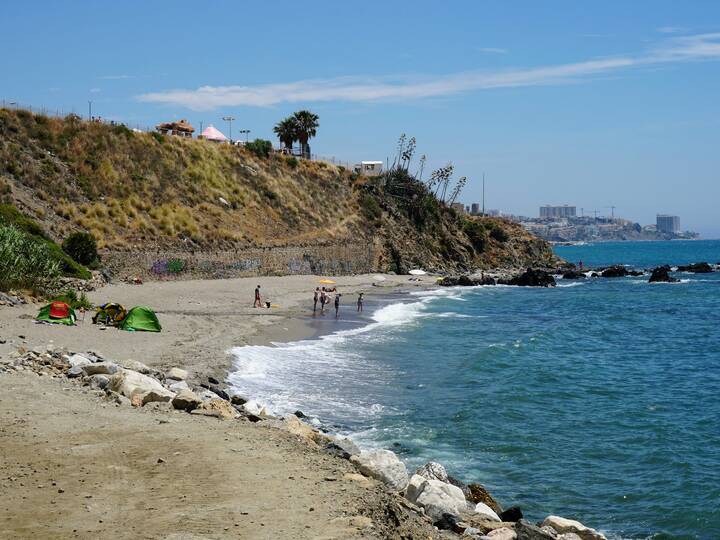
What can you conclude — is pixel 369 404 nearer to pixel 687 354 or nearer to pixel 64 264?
pixel 687 354

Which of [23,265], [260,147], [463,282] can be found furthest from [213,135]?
[23,265]

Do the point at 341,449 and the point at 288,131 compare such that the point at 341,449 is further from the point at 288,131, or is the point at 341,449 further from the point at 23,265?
the point at 288,131

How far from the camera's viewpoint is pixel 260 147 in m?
78.8

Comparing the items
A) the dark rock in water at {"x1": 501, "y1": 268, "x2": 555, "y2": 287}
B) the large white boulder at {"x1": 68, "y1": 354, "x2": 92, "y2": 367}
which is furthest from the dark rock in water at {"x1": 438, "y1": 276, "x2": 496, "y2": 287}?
the large white boulder at {"x1": 68, "y1": 354, "x2": 92, "y2": 367}

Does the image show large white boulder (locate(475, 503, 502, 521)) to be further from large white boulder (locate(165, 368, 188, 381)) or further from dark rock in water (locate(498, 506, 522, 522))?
large white boulder (locate(165, 368, 188, 381))

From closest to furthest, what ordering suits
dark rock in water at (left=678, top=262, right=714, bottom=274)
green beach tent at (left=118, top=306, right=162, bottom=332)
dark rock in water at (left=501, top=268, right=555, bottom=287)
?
green beach tent at (left=118, top=306, right=162, bottom=332) → dark rock in water at (left=501, top=268, right=555, bottom=287) → dark rock in water at (left=678, top=262, right=714, bottom=274)

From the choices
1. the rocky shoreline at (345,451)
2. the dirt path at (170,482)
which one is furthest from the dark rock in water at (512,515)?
the dirt path at (170,482)

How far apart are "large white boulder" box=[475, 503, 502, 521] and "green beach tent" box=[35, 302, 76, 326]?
1651 centimetres

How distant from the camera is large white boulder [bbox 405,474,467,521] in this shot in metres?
10.7

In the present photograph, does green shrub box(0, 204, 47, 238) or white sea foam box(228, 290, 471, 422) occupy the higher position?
green shrub box(0, 204, 47, 238)

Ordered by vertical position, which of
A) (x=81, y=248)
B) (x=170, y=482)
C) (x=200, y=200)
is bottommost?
(x=170, y=482)

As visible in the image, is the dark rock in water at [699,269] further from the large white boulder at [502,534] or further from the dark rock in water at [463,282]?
the large white boulder at [502,534]

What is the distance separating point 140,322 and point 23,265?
5208 millimetres

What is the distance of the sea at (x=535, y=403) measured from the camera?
15.1m
